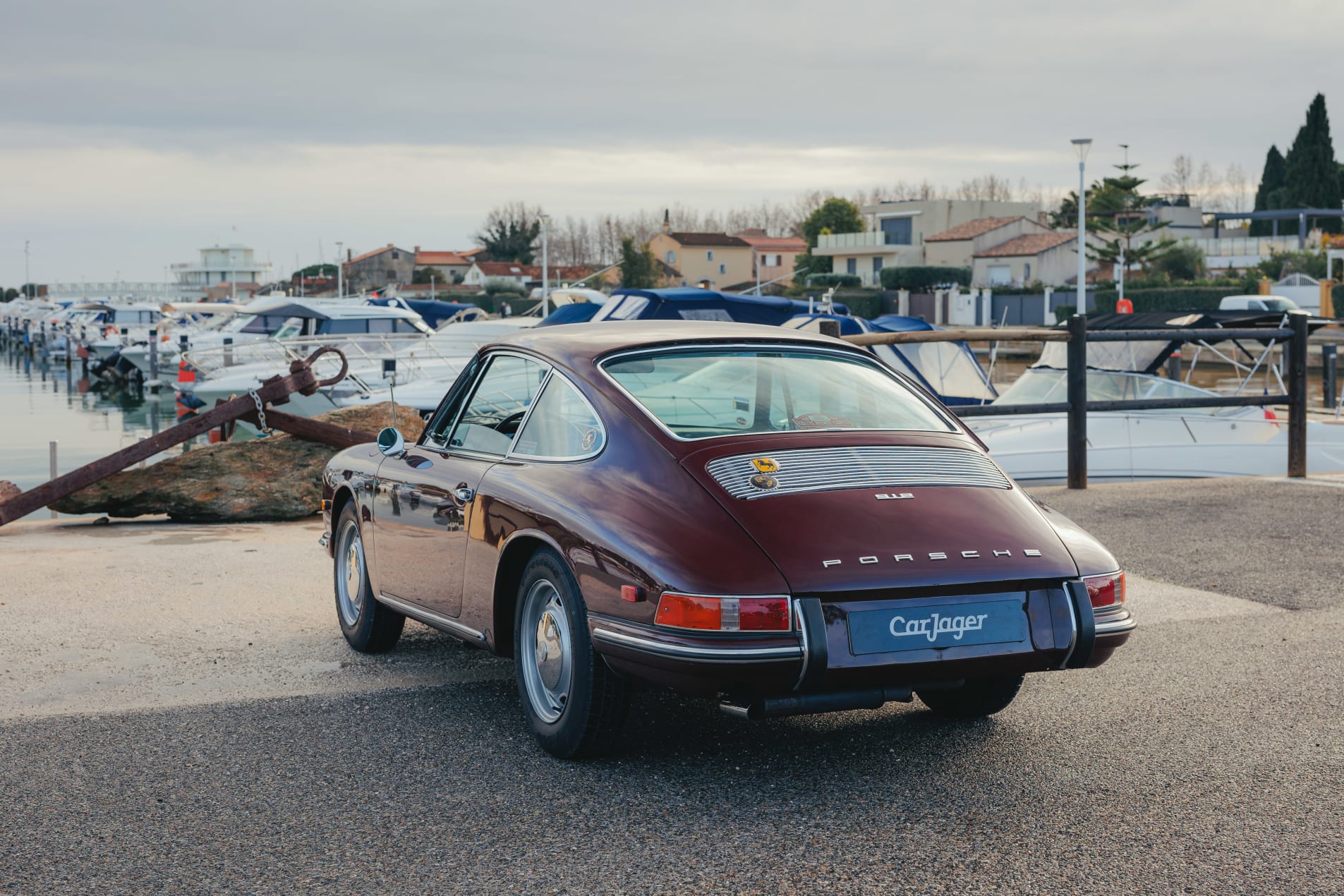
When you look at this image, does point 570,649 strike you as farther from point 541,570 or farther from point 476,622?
point 476,622

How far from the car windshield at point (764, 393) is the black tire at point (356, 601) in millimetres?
1920

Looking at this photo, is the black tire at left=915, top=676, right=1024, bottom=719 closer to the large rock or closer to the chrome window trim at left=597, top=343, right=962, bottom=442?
the chrome window trim at left=597, top=343, right=962, bottom=442

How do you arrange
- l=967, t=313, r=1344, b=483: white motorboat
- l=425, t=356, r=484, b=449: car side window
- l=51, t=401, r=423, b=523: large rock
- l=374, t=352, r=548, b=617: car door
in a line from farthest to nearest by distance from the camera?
l=967, t=313, r=1344, b=483: white motorboat < l=51, t=401, r=423, b=523: large rock < l=425, t=356, r=484, b=449: car side window < l=374, t=352, r=548, b=617: car door

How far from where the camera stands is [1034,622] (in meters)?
4.16

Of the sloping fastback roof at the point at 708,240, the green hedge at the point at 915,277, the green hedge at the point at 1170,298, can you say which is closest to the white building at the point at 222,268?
the sloping fastback roof at the point at 708,240

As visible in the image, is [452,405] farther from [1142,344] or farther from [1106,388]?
[1142,344]

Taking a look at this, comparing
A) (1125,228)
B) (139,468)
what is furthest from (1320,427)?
(1125,228)

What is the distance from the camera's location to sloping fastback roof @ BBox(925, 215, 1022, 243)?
3388 inches

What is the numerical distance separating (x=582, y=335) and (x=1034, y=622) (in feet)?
6.80

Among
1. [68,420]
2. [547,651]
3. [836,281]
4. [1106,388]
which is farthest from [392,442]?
[836,281]

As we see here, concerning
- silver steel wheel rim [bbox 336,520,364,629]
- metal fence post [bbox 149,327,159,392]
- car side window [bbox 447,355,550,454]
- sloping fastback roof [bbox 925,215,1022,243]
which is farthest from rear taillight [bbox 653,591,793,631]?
sloping fastback roof [bbox 925,215,1022,243]

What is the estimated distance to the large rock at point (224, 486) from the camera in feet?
35.7

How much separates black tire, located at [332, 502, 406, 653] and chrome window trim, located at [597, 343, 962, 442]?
1855 mm

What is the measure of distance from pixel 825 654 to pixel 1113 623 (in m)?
1.06
